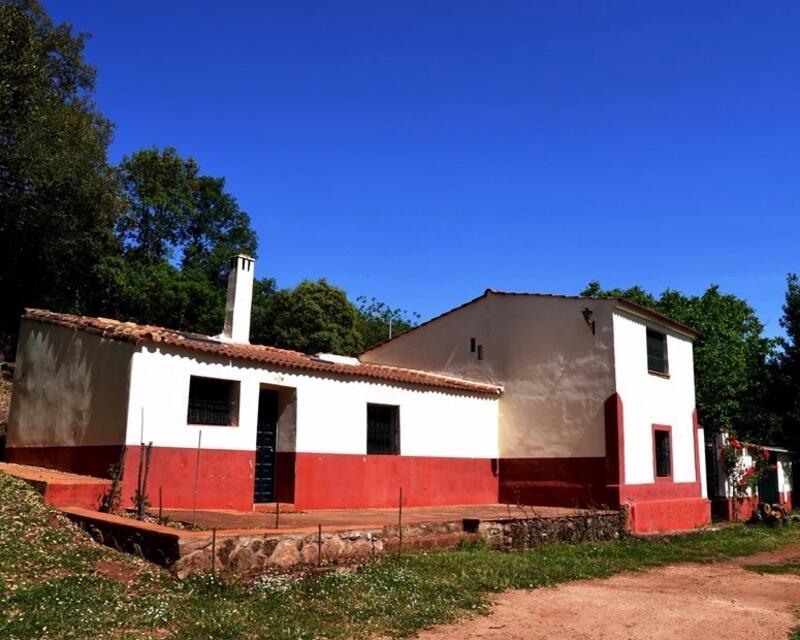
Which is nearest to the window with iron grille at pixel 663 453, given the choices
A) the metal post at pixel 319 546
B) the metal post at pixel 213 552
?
the metal post at pixel 319 546

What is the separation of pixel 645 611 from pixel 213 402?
7.93 metres

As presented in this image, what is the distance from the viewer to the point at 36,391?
45.6ft

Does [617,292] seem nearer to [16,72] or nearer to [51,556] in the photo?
[16,72]

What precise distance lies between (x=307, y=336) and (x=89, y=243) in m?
9.97

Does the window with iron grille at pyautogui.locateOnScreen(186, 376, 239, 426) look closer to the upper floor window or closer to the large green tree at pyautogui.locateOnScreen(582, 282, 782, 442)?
the upper floor window

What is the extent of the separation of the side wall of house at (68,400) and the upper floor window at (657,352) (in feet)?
→ 42.1

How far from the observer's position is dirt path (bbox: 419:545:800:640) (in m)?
7.21

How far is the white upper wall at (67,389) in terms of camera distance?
38.7ft

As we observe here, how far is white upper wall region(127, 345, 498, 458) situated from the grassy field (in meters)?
2.43

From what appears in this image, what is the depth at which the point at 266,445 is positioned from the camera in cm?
1396

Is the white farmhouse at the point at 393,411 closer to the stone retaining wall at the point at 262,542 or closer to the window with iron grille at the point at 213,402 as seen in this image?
the window with iron grille at the point at 213,402

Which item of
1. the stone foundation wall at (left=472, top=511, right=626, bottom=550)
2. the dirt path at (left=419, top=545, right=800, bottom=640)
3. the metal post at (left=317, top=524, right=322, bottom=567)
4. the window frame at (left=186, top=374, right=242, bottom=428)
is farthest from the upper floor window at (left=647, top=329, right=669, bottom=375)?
the metal post at (left=317, top=524, right=322, bottom=567)

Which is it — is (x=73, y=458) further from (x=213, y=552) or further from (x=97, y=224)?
(x=97, y=224)

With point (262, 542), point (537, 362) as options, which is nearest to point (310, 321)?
point (537, 362)
